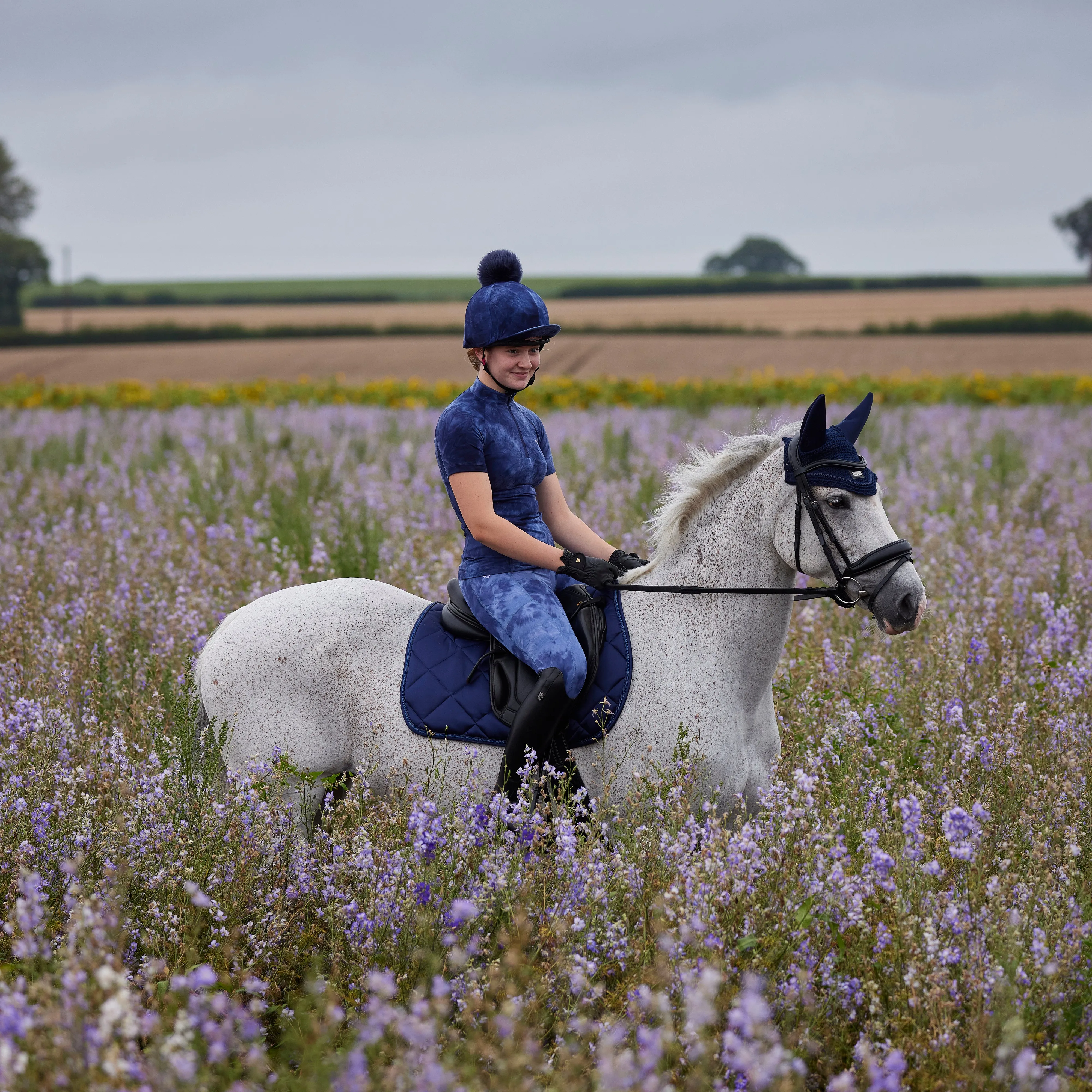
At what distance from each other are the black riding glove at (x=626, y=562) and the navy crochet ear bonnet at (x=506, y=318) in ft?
2.69

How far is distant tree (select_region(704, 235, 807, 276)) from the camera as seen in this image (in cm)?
8338

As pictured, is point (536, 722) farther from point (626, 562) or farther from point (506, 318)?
point (506, 318)

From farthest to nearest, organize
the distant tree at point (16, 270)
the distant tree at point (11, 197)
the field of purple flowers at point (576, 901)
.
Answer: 1. the distant tree at point (11, 197)
2. the distant tree at point (16, 270)
3. the field of purple flowers at point (576, 901)

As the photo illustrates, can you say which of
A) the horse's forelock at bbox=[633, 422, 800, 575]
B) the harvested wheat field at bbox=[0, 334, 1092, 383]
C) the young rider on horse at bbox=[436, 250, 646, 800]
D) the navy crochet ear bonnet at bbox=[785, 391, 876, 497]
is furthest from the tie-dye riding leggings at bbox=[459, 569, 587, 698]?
the harvested wheat field at bbox=[0, 334, 1092, 383]

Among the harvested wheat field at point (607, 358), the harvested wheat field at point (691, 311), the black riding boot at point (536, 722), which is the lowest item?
the black riding boot at point (536, 722)

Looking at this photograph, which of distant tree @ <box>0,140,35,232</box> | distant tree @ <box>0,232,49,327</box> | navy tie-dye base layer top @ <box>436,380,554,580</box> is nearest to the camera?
navy tie-dye base layer top @ <box>436,380,554,580</box>

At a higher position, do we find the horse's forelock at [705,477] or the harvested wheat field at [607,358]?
the harvested wheat field at [607,358]

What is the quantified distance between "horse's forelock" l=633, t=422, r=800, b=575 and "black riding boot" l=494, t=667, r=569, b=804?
0.62 meters

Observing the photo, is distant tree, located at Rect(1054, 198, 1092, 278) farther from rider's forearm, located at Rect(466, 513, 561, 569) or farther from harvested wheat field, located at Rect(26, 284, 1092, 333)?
rider's forearm, located at Rect(466, 513, 561, 569)

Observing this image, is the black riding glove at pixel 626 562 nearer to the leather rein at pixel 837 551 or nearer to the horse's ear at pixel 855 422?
the leather rein at pixel 837 551

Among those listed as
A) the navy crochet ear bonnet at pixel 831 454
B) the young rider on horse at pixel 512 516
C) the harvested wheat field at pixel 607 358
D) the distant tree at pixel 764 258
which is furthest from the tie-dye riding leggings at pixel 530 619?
the distant tree at pixel 764 258

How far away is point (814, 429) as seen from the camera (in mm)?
3219

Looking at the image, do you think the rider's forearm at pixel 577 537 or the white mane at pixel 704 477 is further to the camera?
the rider's forearm at pixel 577 537

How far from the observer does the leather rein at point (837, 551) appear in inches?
125
